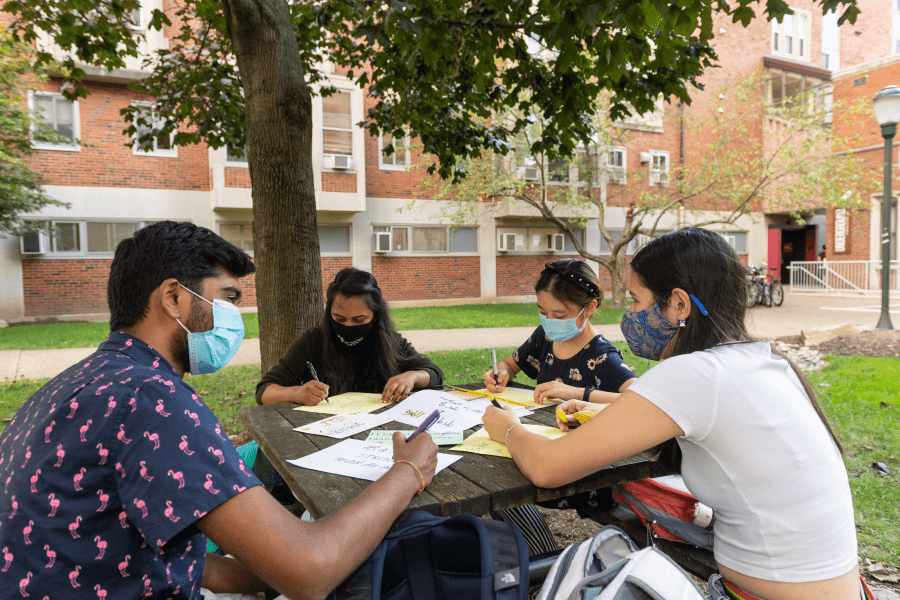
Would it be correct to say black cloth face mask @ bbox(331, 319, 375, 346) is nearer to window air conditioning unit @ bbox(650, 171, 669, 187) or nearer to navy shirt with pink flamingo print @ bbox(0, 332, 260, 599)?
navy shirt with pink flamingo print @ bbox(0, 332, 260, 599)

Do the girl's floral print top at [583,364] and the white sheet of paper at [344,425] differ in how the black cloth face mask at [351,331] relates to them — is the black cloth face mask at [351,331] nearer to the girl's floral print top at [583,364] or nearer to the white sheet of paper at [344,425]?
the white sheet of paper at [344,425]

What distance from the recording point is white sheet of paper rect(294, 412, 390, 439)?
2201 mm

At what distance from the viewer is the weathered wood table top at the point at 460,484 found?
1.52m

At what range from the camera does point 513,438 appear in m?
1.83

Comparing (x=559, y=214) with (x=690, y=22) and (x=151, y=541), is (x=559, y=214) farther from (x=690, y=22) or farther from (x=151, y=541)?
(x=151, y=541)

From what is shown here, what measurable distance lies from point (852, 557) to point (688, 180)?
15.2m

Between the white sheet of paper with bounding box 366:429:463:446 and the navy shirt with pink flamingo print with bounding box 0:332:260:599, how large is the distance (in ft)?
2.90

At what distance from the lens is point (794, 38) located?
23.8 meters

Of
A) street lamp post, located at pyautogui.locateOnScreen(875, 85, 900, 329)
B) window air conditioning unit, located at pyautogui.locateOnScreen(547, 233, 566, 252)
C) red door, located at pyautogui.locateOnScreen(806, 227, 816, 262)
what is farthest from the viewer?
red door, located at pyautogui.locateOnScreen(806, 227, 816, 262)

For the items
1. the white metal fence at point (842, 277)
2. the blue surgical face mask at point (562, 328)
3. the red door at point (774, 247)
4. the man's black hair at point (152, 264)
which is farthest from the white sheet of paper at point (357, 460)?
the red door at point (774, 247)

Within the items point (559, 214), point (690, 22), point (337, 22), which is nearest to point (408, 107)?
point (337, 22)

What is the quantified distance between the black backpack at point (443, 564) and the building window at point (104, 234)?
14615 millimetres

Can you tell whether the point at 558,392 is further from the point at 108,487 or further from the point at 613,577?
A: the point at 108,487

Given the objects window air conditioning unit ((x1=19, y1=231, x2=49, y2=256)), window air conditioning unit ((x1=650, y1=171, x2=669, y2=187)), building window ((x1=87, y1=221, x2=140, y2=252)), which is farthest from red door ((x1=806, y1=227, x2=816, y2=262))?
window air conditioning unit ((x1=19, y1=231, x2=49, y2=256))
